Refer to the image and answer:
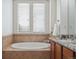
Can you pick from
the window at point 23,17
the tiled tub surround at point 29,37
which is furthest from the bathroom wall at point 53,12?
the window at point 23,17

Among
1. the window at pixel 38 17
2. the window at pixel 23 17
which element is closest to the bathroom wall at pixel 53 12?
the window at pixel 38 17

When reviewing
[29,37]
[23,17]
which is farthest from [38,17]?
[29,37]

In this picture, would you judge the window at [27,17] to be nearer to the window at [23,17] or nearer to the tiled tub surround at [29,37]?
the window at [23,17]

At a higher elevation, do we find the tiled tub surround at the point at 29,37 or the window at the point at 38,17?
the window at the point at 38,17

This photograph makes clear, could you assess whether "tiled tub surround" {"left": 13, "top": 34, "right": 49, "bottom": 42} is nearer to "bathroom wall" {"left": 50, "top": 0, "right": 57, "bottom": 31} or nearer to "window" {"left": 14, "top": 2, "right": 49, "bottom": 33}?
"window" {"left": 14, "top": 2, "right": 49, "bottom": 33}

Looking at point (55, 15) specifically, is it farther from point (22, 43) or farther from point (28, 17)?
point (22, 43)

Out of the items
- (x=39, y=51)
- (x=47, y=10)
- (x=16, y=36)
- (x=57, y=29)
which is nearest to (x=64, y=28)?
(x=57, y=29)

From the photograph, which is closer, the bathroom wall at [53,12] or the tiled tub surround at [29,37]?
the bathroom wall at [53,12]

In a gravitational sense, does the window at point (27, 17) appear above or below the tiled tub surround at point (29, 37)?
above

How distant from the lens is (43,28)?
17.2 feet

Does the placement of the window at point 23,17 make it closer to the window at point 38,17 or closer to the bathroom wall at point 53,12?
the window at point 38,17

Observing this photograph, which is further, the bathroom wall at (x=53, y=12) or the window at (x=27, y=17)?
the window at (x=27, y=17)

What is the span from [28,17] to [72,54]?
3466 millimetres

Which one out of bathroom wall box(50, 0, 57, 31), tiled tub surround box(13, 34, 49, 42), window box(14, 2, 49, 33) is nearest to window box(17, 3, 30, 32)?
window box(14, 2, 49, 33)
